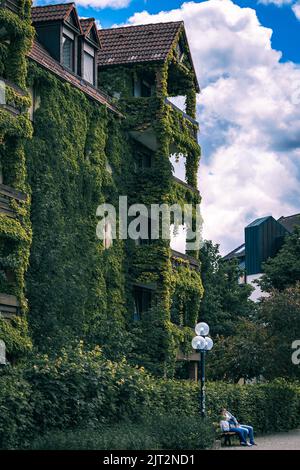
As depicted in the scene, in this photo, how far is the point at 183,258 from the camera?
40750 mm

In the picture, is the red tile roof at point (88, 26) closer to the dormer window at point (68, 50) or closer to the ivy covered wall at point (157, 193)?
the dormer window at point (68, 50)

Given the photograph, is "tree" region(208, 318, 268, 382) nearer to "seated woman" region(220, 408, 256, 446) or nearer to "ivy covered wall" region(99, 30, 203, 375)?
"ivy covered wall" region(99, 30, 203, 375)

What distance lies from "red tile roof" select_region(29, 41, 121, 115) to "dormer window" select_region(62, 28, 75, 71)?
0.83 metres

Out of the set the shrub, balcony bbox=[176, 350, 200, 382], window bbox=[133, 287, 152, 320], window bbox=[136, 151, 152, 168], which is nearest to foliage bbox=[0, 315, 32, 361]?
the shrub

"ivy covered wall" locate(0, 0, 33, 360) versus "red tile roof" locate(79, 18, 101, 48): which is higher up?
"red tile roof" locate(79, 18, 101, 48)

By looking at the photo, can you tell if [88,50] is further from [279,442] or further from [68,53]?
[279,442]

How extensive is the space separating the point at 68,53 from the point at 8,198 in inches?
353

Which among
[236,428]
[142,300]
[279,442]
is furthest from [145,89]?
[236,428]

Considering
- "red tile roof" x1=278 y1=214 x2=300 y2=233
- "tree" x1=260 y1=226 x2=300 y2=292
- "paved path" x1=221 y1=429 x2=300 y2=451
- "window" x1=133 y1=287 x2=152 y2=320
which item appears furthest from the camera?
"red tile roof" x1=278 y1=214 x2=300 y2=233

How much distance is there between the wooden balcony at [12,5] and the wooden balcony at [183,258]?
1249cm

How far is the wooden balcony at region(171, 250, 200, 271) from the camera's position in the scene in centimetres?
3956

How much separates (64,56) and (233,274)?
2620 cm
